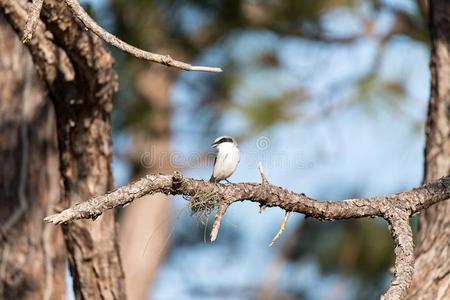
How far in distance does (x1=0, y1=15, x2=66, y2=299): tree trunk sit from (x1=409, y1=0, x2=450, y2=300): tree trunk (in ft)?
→ 4.38

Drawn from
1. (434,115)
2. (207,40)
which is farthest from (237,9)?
(434,115)

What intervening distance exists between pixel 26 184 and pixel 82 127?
0.78m

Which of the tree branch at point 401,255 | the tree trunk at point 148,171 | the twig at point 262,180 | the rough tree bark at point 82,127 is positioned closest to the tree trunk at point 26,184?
the rough tree bark at point 82,127

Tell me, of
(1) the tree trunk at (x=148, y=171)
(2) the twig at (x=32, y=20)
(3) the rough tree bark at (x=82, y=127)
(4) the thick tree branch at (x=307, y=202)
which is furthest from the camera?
(1) the tree trunk at (x=148, y=171)

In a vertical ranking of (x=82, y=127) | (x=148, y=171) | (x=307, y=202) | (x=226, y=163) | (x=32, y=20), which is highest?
(x=148, y=171)

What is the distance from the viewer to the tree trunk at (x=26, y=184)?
3209mm

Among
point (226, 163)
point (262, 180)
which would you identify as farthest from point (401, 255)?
point (226, 163)

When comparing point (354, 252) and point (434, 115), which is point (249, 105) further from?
point (434, 115)

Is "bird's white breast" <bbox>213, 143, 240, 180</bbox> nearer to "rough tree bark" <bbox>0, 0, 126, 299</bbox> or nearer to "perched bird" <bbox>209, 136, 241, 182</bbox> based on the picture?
"perched bird" <bbox>209, 136, 241, 182</bbox>

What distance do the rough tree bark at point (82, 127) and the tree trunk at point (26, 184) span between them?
1.32 ft

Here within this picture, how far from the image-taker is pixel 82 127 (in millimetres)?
2719

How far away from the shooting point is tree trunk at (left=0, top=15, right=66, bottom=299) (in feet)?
10.5

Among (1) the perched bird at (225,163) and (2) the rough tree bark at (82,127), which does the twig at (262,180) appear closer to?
(2) the rough tree bark at (82,127)

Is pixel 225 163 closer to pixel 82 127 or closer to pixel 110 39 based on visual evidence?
Answer: pixel 82 127
